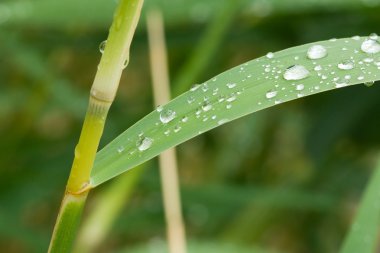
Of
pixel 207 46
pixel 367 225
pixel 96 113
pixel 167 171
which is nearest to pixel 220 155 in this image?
pixel 207 46

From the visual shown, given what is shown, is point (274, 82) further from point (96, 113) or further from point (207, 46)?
point (207, 46)

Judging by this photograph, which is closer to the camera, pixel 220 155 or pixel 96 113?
pixel 96 113

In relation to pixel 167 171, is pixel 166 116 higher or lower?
lower

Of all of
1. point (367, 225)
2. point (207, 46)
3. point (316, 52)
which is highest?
point (207, 46)

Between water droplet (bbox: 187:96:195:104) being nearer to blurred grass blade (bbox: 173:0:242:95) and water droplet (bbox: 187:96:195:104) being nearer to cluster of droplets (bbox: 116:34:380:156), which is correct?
cluster of droplets (bbox: 116:34:380:156)

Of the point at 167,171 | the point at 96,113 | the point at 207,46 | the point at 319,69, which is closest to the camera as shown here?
the point at 96,113

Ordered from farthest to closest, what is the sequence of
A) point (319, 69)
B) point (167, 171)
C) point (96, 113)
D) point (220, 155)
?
point (220, 155), point (167, 171), point (319, 69), point (96, 113)

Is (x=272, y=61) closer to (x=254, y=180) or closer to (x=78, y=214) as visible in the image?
(x=78, y=214)

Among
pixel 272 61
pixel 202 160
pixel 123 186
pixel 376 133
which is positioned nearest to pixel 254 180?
pixel 202 160
